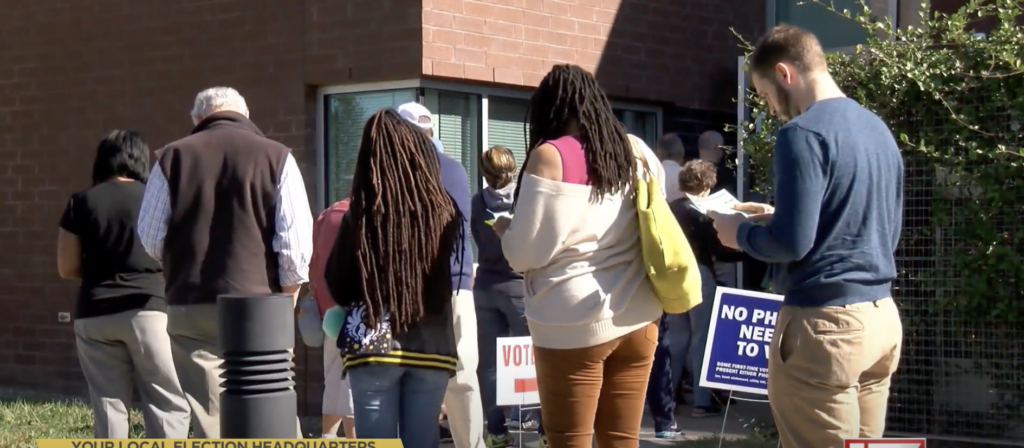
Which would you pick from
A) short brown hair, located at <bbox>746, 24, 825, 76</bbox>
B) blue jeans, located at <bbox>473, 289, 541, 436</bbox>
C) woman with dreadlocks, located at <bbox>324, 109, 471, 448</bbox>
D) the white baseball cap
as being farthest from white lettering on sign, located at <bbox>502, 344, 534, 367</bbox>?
short brown hair, located at <bbox>746, 24, 825, 76</bbox>

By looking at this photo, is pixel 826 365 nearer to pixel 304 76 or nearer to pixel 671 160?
pixel 671 160

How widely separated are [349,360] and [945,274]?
13.2ft

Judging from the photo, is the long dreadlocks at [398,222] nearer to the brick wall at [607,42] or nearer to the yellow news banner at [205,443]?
the yellow news banner at [205,443]

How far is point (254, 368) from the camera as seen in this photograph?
12.9 ft

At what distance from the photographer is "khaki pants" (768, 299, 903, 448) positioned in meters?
3.77

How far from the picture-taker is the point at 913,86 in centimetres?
707

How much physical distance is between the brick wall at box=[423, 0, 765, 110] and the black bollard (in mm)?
4709

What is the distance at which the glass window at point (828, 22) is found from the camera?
415 inches

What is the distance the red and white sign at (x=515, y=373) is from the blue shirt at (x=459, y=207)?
1.72 metres

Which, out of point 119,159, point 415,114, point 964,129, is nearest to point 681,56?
point 964,129

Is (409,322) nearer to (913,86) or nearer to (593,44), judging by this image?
(913,86)

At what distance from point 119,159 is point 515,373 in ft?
7.39

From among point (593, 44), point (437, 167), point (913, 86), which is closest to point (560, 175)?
point (437, 167)

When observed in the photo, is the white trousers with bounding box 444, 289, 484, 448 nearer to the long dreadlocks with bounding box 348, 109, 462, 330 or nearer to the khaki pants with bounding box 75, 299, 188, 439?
the long dreadlocks with bounding box 348, 109, 462, 330
